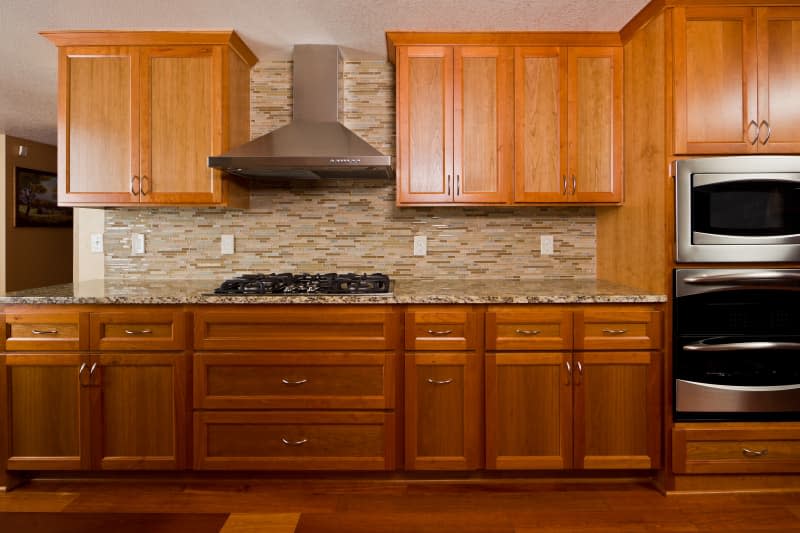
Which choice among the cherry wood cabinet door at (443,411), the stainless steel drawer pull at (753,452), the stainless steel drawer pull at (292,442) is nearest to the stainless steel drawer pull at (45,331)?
the stainless steel drawer pull at (292,442)


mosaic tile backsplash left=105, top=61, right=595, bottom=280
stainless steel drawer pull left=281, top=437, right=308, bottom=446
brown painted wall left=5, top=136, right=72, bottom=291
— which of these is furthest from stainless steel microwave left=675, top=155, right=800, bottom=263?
brown painted wall left=5, top=136, right=72, bottom=291

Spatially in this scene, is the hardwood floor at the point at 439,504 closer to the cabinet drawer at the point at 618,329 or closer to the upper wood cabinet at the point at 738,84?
the cabinet drawer at the point at 618,329

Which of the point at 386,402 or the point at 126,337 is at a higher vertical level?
the point at 126,337

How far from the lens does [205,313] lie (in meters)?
2.39

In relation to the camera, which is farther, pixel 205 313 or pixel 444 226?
pixel 444 226

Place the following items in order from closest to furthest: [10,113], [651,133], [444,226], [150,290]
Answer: [651,133] < [150,290] < [444,226] < [10,113]

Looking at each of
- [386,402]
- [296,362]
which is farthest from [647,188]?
[296,362]

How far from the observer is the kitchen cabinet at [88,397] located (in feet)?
7.82

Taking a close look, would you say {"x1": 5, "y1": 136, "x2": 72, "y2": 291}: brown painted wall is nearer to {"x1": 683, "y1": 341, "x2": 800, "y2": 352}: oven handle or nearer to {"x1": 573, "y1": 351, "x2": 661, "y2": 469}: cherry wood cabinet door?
{"x1": 573, "y1": 351, "x2": 661, "y2": 469}: cherry wood cabinet door

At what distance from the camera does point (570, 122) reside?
2.73 meters

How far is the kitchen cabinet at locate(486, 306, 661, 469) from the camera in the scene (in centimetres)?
238

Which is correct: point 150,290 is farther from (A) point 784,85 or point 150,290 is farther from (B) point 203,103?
(A) point 784,85

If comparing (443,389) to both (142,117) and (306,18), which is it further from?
Answer: (142,117)

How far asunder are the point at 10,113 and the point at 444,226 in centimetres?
387
